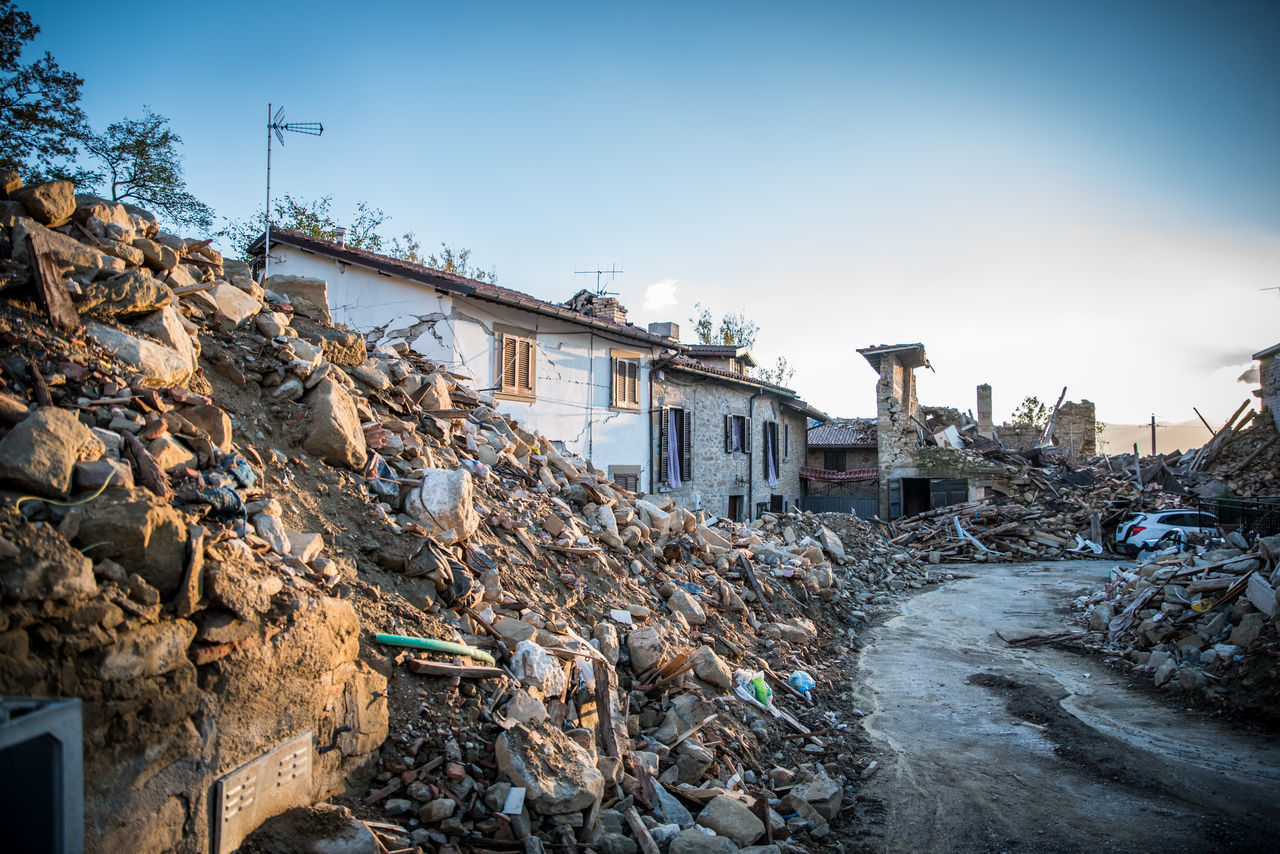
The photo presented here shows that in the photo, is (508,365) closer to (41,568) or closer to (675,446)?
(675,446)

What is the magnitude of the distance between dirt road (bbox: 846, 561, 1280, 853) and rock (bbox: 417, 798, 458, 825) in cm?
327

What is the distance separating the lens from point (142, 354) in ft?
14.4

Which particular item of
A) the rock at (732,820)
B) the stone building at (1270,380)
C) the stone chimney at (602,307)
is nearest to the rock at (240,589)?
the rock at (732,820)

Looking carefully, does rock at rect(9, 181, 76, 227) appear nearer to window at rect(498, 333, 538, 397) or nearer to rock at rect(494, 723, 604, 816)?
rock at rect(494, 723, 604, 816)

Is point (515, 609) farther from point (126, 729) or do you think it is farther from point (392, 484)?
point (126, 729)

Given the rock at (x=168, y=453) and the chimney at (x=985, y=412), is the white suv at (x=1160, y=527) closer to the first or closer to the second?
the chimney at (x=985, y=412)

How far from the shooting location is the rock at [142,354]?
13.9ft

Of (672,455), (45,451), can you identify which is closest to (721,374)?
(672,455)

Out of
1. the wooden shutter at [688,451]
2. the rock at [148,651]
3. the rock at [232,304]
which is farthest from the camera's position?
the wooden shutter at [688,451]

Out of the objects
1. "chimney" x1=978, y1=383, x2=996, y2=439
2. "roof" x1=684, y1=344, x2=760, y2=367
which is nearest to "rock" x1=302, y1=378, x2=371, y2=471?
"roof" x1=684, y1=344, x2=760, y2=367

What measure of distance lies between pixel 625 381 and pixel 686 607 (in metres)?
11.4

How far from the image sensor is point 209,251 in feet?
20.8

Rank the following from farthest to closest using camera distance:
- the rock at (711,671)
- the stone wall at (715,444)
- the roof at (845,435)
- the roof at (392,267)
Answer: the roof at (845,435) → the stone wall at (715,444) → the roof at (392,267) → the rock at (711,671)

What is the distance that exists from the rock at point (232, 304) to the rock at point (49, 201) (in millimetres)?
1237
